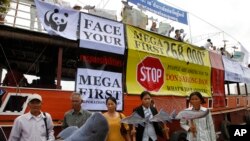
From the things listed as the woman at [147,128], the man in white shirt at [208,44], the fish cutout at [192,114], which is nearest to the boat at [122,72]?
the man in white shirt at [208,44]

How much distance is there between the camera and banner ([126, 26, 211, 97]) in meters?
7.84

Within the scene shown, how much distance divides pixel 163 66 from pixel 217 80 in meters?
3.27

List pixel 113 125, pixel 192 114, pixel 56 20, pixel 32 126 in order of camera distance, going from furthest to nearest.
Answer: pixel 56 20 → pixel 192 114 → pixel 113 125 → pixel 32 126

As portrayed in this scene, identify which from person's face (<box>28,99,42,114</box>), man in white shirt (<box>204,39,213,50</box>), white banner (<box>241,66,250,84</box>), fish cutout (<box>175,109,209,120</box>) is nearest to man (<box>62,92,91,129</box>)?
person's face (<box>28,99,42,114</box>)

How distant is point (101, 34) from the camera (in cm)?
723

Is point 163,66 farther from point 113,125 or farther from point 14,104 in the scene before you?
point 113,125

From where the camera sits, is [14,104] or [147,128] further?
[14,104]

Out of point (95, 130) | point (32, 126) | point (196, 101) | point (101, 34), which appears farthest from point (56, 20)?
point (95, 130)

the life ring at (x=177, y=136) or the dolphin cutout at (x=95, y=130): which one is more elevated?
the dolphin cutout at (x=95, y=130)

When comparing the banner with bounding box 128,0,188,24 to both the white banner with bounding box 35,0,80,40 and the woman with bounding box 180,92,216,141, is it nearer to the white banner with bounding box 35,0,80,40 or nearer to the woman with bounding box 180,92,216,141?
the white banner with bounding box 35,0,80,40

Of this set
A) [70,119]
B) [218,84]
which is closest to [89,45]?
[70,119]

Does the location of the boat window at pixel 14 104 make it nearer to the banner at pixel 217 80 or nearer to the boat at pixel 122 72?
the boat at pixel 122 72

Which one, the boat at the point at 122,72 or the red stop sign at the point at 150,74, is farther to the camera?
the red stop sign at the point at 150,74

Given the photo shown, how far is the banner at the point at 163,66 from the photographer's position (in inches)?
309
